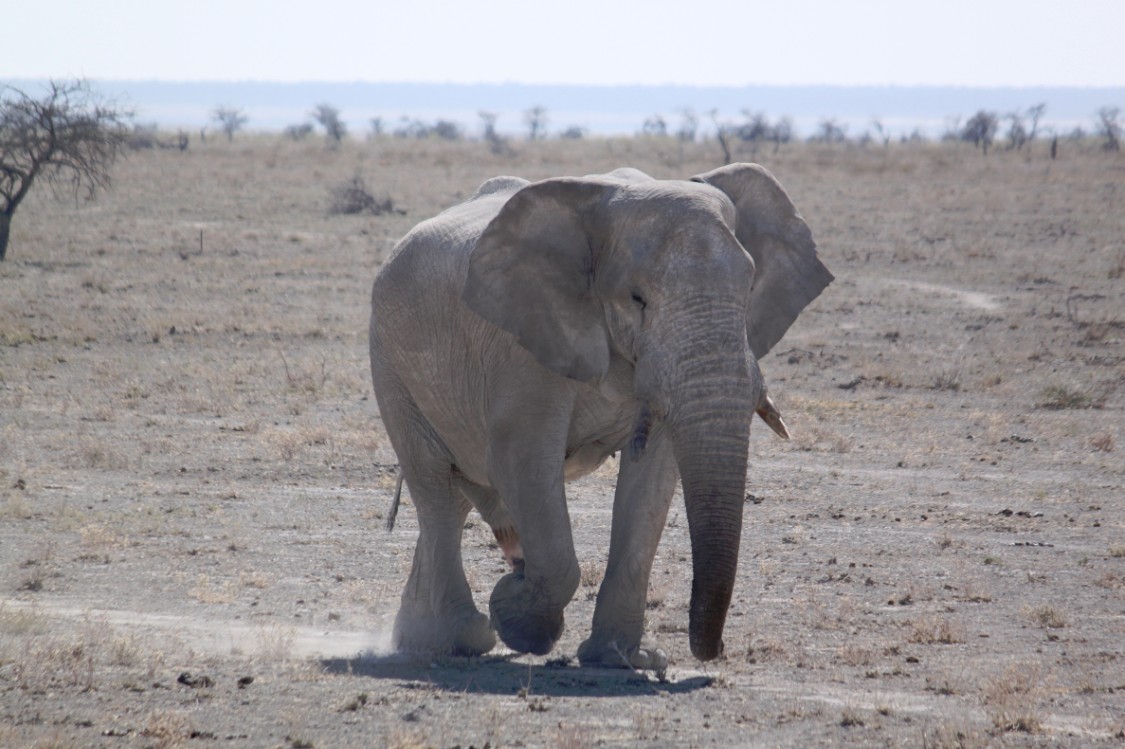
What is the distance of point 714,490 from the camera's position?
16.8ft

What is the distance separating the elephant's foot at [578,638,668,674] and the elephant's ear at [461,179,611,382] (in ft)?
4.32

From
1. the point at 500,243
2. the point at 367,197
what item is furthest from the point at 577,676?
the point at 367,197

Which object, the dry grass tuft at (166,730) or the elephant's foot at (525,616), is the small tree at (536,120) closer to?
the elephant's foot at (525,616)

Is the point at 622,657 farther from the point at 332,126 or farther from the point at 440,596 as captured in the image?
the point at 332,126

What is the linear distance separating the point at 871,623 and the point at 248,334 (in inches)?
432

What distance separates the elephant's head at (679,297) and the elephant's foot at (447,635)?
1.34 m

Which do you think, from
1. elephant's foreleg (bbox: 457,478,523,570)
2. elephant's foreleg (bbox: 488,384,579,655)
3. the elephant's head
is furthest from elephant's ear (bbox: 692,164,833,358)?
elephant's foreleg (bbox: 457,478,523,570)

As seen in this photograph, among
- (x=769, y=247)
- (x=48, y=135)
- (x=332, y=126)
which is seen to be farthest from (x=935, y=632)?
(x=332, y=126)

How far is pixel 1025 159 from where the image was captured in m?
51.5

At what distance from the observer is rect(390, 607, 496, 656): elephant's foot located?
6.77 m

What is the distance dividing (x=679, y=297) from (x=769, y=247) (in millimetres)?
1247

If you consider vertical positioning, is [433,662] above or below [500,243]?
below

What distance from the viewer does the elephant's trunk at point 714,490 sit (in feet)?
16.6

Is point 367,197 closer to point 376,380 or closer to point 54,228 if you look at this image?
point 54,228
